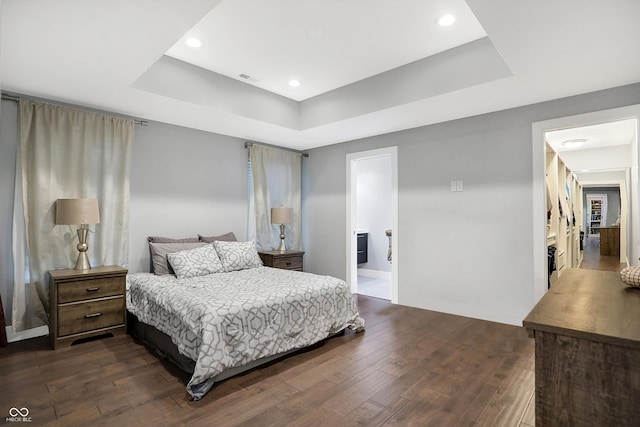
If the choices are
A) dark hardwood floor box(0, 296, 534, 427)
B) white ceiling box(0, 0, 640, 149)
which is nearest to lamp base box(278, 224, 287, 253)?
white ceiling box(0, 0, 640, 149)

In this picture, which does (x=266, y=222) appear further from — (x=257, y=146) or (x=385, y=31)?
(x=385, y=31)

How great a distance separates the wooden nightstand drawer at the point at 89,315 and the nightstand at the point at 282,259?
197 centimetres

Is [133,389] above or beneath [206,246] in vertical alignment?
beneath

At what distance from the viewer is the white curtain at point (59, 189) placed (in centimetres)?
305

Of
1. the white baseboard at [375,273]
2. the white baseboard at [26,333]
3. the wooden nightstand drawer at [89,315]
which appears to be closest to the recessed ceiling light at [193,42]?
the wooden nightstand drawer at [89,315]

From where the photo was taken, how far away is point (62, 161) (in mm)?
3252

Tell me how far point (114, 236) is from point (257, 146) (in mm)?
2266

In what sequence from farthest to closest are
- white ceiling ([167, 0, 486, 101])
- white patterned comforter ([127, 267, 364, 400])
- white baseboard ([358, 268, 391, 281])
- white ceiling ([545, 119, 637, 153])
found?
white baseboard ([358, 268, 391, 281]) < white ceiling ([545, 119, 637, 153]) < white ceiling ([167, 0, 486, 101]) < white patterned comforter ([127, 267, 364, 400])

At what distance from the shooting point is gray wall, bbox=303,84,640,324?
135 inches

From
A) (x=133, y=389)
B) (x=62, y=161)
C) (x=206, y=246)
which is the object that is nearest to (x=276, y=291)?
(x=133, y=389)

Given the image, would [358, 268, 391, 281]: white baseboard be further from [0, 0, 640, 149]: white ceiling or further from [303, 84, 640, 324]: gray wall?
[0, 0, 640, 149]: white ceiling

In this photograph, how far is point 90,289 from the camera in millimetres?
3008

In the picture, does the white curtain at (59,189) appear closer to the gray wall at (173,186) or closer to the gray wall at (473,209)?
the gray wall at (173,186)

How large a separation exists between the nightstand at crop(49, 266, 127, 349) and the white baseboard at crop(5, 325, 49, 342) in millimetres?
363
